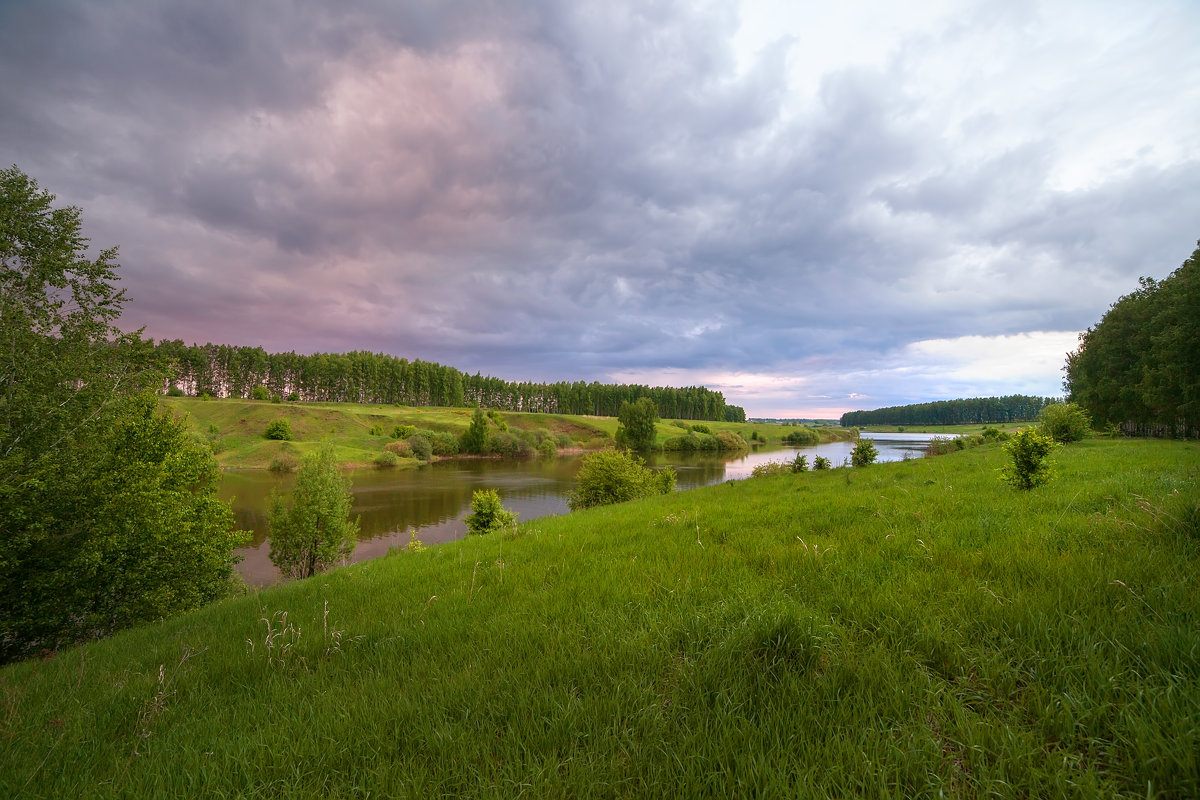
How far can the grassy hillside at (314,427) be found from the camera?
6419cm

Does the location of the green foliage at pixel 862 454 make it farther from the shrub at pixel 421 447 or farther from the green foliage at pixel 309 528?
the shrub at pixel 421 447

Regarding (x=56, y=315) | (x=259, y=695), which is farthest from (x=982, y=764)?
(x=56, y=315)

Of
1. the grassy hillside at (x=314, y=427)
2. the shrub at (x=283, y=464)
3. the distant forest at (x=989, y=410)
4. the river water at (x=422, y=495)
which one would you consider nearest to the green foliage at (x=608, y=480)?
the river water at (x=422, y=495)

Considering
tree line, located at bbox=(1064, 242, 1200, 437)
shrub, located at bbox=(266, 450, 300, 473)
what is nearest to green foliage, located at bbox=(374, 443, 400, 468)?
shrub, located at bbox=(266, 450, 300, 473)

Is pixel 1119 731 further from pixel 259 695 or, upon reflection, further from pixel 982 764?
pixel 259 695

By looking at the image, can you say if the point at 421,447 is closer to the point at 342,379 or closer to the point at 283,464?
the point at 283,464

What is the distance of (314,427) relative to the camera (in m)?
82.1

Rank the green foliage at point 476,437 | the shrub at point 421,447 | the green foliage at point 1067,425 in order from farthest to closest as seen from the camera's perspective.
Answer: the green foliage at point 476,437, the shrub at point 421,447, the green foliage at point 1067,425

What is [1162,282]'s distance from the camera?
35219mm

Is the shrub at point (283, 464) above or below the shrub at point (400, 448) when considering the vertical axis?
below

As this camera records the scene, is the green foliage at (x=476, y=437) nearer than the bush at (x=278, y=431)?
No

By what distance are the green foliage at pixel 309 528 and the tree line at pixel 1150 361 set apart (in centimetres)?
5325

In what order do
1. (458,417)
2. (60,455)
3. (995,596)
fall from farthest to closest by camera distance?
(458,417), (60,455), (995,596)

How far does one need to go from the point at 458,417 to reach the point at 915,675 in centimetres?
10755
